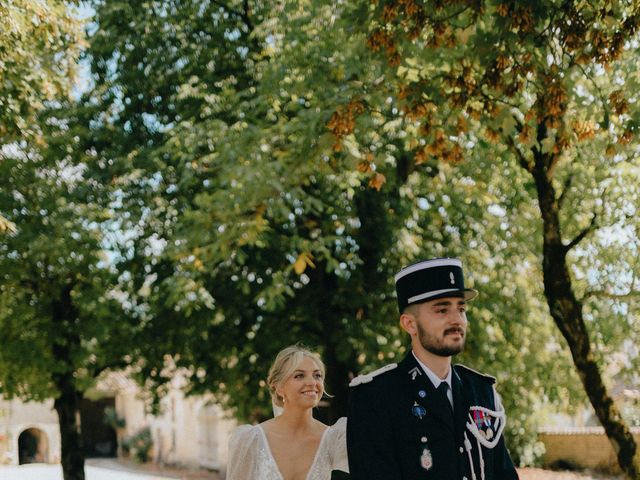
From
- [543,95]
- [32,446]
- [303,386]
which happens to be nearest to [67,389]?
[543,95]

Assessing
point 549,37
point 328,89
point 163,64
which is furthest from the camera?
point 163,64

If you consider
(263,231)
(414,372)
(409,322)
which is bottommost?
(414,372)

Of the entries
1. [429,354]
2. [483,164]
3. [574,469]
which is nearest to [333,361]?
[483,164]

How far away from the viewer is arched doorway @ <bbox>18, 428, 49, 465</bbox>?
185 ft

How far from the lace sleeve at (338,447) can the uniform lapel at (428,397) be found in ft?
6.23

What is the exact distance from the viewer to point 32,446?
57719 millimetres

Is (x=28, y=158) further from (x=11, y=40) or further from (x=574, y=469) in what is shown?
(x=574, y=469)

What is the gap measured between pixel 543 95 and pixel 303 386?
170 inches

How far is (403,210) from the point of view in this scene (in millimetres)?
18078

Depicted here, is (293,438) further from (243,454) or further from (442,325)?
(442,325)

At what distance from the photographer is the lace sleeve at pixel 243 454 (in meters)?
6.25

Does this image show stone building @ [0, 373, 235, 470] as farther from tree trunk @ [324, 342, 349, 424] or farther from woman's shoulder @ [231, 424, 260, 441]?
woman's shoulder @ [231, 424, 260, 441]

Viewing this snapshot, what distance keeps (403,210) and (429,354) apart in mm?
13950

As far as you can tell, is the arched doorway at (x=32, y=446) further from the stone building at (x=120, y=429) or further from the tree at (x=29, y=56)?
the tree at (x=29, y=56)
